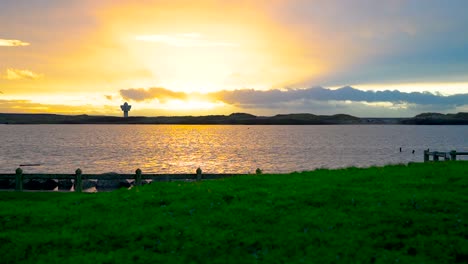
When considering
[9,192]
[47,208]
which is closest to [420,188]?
[47,208]

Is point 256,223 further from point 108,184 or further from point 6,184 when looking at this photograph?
point 6,184

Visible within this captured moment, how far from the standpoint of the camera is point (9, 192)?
92.8ft

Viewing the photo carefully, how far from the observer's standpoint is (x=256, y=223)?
16547 mm

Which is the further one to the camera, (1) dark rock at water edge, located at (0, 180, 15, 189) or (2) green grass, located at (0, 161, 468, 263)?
(1) dark rock at water edge, located at (0, 180, 15, 189)

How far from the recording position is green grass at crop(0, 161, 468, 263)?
14133mm

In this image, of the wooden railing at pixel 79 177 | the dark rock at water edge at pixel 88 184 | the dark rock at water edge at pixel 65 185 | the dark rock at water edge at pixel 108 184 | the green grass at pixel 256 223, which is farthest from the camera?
the dark rock at water edge at pixel 65 185

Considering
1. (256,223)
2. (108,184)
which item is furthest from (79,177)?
(108,184)

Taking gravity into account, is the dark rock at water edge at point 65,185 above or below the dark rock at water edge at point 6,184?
below

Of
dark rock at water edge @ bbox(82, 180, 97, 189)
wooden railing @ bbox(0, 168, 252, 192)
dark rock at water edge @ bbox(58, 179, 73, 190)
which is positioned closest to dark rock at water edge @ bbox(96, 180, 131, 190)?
dark rock at water edge @ bbox(82, 180, 97, 189)

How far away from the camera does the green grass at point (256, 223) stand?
14.1 m

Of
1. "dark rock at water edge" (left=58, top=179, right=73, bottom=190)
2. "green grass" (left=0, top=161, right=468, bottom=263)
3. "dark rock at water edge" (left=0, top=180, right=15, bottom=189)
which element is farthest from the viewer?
"dark rock at water edge" (left=58, top=179, right=73, bottom=190)

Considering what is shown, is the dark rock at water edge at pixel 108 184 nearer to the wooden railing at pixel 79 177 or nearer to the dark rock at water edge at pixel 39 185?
the dark rock at water edge at pixel 39 185

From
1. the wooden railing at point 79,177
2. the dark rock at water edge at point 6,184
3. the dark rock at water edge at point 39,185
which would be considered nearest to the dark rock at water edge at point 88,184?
the dark rock at water edge at point 39,185

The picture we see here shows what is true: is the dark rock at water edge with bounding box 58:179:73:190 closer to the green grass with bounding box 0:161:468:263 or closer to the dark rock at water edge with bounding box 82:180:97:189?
the dark rock at water edge with bounding box 82:180:97:189
